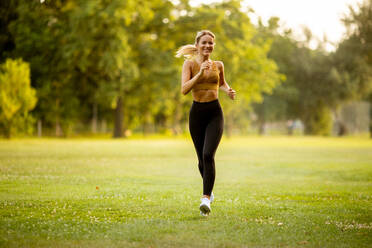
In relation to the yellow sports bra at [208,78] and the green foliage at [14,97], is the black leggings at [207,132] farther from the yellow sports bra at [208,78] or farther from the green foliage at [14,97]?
the green foliage at [14,97]

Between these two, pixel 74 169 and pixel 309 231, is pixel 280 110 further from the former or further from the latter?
pixel 309 231

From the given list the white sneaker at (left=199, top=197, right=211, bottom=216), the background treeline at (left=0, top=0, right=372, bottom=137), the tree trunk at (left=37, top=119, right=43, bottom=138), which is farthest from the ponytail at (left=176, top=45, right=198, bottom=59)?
the tree trunk at (left=37, top=119, right=43, bottom=138)

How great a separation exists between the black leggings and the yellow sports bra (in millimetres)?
243

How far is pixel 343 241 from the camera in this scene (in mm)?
5328

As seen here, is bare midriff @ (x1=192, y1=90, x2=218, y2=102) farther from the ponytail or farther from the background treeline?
the background treeline

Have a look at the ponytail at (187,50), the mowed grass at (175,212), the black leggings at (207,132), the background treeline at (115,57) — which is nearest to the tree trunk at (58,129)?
the background treeline at (115,57)

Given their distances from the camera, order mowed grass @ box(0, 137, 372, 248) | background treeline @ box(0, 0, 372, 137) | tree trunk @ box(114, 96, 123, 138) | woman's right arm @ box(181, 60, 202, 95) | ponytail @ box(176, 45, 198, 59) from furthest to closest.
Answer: tree trunk @ box(114, 96, 123, 138)
background treeline @ box(0, 0, 372, 137)
ponytail @ box(176, 45, 198, 59)
woman's right arm @ box(181, 60, 202, 95)
mowed grass @ box(0, 137, 372, 248)

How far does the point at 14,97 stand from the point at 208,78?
3118 centimetres

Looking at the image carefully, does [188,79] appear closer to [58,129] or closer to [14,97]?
[14,97]

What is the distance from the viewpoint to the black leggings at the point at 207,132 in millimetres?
6953

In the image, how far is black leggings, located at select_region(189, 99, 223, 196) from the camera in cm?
695

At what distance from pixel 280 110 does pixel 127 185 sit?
64.3 meters

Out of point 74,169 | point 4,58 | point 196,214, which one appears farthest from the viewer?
point 4,58

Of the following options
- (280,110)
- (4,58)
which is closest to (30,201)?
(4,58)
